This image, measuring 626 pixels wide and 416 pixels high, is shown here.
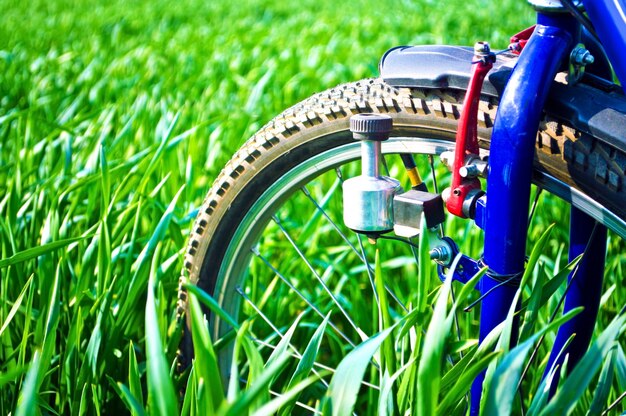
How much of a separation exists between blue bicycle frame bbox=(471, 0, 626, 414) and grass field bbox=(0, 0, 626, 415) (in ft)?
0.55

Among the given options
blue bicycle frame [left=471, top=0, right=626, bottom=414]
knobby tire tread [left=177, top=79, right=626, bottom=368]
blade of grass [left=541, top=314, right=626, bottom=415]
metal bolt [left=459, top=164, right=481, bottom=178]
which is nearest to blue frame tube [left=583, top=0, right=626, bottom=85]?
blue bicycle frame [left=471, top=0, right=626, bottom=414]

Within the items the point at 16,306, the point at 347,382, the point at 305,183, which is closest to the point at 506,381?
the point at 347,382

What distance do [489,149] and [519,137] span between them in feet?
0.33

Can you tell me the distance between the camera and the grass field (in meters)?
1.29

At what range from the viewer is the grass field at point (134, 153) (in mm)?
1295

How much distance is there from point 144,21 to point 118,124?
11.8ft

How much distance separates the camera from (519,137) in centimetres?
93

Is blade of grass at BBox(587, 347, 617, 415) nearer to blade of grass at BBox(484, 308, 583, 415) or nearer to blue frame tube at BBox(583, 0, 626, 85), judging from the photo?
blade of grass at BBox(484, 308, 583, 415)

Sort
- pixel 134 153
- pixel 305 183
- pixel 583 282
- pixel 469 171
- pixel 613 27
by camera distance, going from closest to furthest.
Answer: pixel 613 27, pixel 469 171, pixel 583 282, pixel 305 183, pixel 134 153

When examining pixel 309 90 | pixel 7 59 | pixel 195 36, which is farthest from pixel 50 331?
pixel 195 36

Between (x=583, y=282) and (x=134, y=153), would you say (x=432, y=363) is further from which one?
(x=134, y=153)

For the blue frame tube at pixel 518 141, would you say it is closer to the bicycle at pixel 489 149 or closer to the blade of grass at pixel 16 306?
the bicycle at pixel 489 149

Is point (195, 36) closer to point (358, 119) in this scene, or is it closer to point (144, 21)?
point (144, 21)

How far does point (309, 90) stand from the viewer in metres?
3.45
